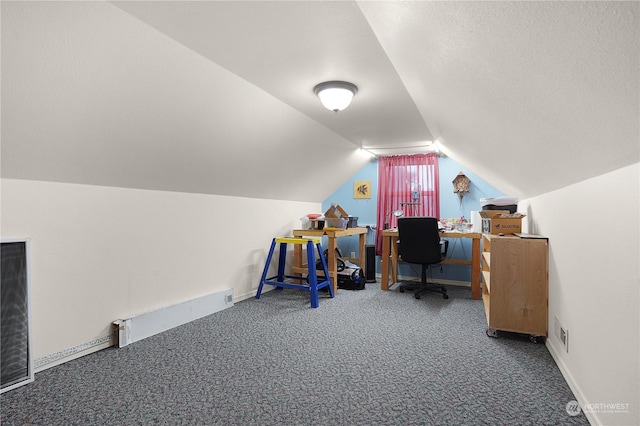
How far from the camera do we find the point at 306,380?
6.75 feet

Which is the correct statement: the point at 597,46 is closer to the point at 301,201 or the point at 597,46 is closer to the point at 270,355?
the point at 270,355

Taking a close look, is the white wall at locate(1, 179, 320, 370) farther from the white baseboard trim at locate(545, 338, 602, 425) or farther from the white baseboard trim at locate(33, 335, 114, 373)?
the white baseboard trim at locate(545, 338, 602, 425)

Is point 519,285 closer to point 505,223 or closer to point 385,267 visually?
point 505,223

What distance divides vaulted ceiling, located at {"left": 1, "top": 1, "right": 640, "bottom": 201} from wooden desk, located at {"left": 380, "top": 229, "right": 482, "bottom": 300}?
1246 mm

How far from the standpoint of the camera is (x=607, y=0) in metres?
0.74

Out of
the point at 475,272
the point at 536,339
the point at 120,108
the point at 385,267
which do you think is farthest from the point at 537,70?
the point at 385,267

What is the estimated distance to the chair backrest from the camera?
398 centimetres

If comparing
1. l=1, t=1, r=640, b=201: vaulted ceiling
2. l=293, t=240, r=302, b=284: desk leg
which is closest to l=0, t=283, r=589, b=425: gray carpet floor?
l=1, t=1, r=640, b=201: vaulted ceiling

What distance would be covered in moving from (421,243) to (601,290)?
2.52 meters

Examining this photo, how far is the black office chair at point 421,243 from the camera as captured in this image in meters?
3.99

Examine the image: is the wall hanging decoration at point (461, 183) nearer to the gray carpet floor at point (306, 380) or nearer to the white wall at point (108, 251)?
the gray carpet floor at point (306, 380)

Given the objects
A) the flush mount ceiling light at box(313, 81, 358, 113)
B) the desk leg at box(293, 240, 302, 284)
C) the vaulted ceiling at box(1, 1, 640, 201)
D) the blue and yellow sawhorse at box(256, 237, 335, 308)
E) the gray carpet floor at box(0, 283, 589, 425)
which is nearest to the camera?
the vaulted ceiling at box(1, 1, 640, 201)

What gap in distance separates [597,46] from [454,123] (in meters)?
1.94

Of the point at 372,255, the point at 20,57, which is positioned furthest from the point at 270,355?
the point at 372,255
